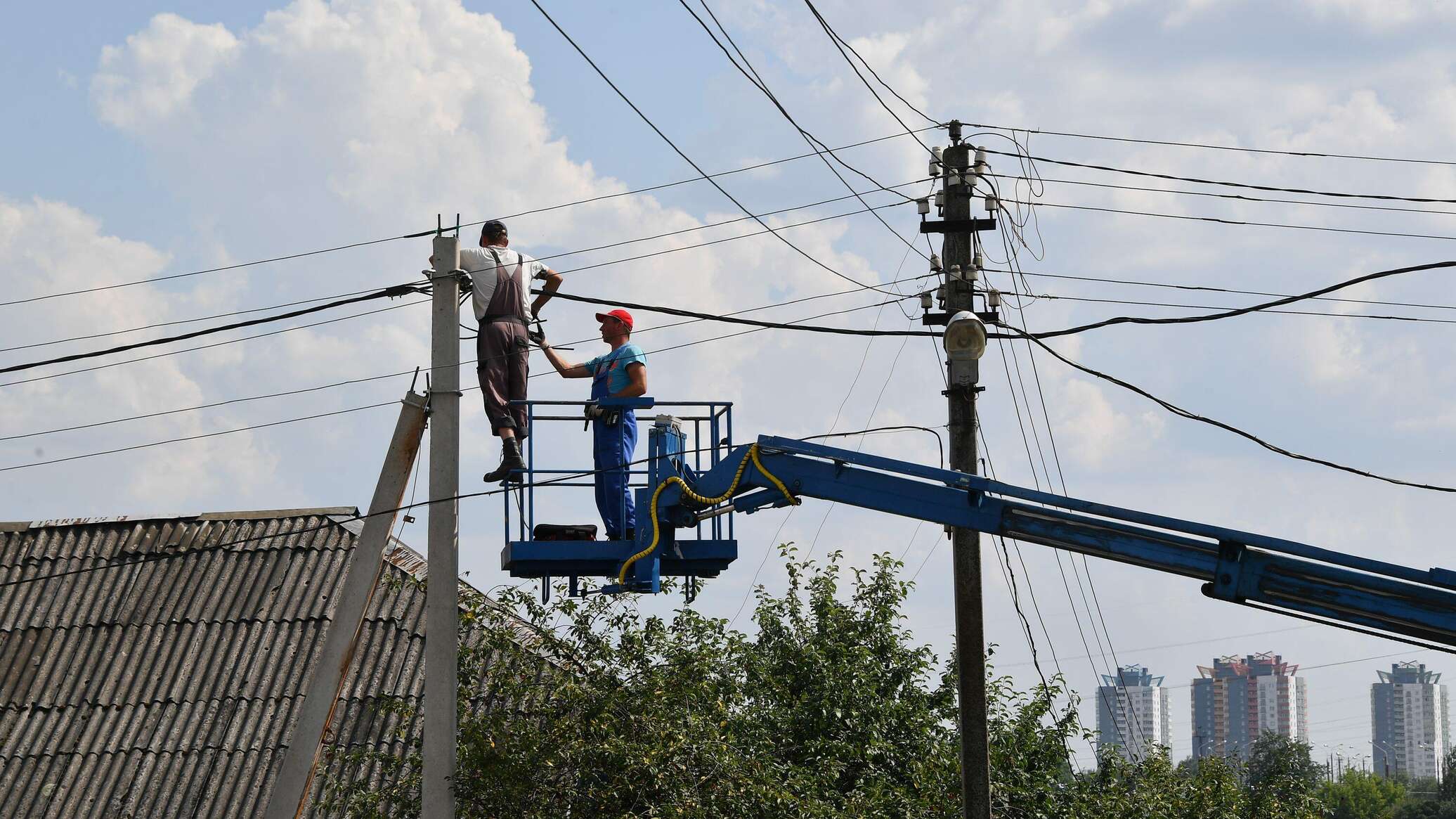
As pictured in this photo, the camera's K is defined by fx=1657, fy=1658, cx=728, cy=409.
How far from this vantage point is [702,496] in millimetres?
12008

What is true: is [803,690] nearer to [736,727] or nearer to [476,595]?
[736,727]

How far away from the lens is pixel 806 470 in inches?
455

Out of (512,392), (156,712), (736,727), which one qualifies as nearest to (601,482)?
(512,392)

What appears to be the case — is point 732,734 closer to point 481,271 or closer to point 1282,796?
point 481,271

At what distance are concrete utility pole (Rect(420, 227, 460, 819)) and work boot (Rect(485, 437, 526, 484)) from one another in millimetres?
604

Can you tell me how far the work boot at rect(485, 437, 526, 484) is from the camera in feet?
39.2

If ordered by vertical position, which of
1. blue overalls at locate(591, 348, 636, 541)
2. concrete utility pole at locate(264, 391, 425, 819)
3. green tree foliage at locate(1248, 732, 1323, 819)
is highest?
green tree foliage at locate(1248, 732, 1323, 819)

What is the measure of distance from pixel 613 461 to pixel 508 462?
761mm

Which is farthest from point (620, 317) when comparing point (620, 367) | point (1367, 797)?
point (1367, 797)

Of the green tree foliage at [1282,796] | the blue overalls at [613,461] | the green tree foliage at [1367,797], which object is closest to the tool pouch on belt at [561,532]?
the blue overalls at [613,461]

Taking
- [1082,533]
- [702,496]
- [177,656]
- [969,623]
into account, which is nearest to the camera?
[1082,533]

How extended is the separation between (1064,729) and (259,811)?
28.2ft

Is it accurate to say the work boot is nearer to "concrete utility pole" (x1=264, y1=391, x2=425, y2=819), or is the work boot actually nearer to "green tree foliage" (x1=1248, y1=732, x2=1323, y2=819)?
"concrete utility pole" (x1=264, y1=391, x2=425, y2=819)

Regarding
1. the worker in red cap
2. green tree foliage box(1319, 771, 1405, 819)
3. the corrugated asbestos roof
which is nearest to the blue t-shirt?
the worker in red cap
